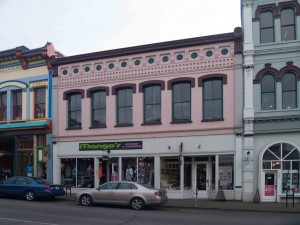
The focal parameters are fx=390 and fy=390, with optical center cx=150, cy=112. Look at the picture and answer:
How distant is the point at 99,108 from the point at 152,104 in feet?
12.5

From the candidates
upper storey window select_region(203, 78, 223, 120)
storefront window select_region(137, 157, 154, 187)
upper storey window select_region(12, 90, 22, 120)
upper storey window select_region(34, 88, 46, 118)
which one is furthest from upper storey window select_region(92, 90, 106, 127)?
upper storey window select_region(203, 78, 223, 120)

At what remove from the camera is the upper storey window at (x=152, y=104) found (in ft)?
78.7

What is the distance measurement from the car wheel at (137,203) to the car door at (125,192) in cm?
23

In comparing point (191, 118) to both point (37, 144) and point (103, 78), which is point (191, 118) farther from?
point (37, 144)

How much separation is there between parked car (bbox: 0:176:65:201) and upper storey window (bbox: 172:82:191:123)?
26.3ft

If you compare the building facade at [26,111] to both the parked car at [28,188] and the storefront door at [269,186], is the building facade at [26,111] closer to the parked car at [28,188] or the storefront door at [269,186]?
the parked car at [28,188]

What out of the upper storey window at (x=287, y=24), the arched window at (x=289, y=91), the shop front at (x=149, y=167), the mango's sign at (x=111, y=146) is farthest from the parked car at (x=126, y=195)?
the upper storey window at (x=287, y=24)

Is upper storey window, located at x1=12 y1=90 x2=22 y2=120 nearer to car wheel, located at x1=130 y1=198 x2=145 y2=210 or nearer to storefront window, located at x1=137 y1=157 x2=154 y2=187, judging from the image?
storefront window, located at x1=137 y1=157 x2=154 y2=187

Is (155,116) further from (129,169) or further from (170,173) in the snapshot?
(129,169)

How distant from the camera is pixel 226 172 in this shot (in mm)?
21906

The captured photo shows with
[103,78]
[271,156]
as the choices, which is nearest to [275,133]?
[271,156]

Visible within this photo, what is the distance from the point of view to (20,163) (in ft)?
92.8

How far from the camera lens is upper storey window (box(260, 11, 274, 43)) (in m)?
21.7

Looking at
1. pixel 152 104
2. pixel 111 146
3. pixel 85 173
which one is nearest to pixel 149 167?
pixel 111 146
